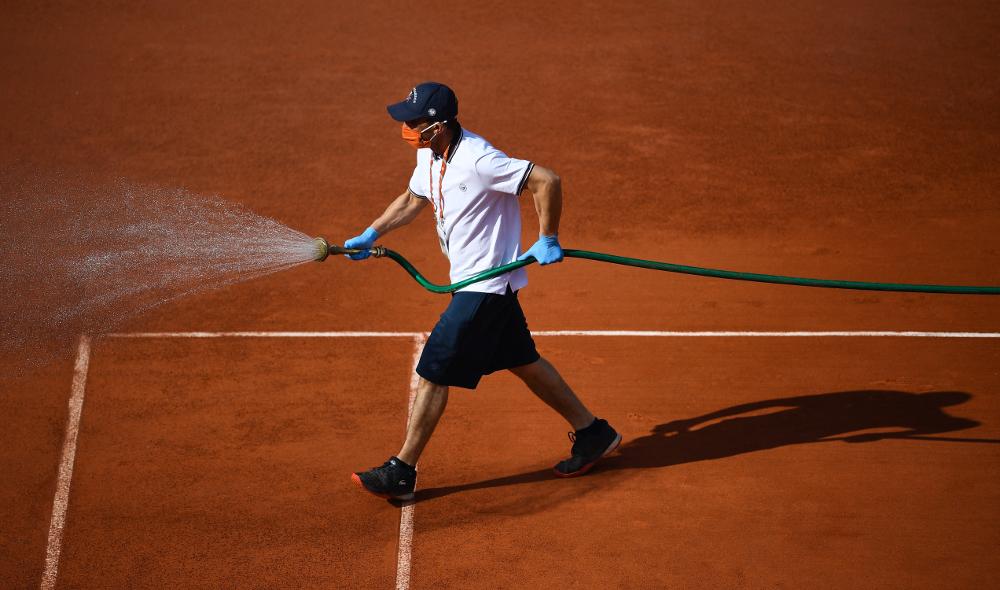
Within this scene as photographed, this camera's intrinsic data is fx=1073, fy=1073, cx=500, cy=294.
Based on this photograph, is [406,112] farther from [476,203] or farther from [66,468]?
[66,468]

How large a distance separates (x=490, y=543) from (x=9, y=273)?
15.7 feet

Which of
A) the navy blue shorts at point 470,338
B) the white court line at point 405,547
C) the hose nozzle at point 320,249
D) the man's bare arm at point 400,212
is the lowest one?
the white court line at point 405,547

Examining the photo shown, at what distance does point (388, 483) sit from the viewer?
6109 mm

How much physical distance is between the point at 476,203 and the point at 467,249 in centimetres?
29

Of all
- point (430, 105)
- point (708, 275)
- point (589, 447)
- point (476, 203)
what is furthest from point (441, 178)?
point (589, 447)

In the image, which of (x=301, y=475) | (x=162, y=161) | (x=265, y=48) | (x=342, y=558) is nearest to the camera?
(x=342, y=558)

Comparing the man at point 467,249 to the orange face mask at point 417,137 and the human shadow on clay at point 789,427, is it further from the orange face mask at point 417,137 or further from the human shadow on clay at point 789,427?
the human shadow on clay at point 789,427

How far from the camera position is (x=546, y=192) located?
5668 millimetres

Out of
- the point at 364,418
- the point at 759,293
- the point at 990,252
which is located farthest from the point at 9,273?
the point at 990,252

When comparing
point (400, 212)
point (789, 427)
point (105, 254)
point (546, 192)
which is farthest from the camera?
point (105, 254)

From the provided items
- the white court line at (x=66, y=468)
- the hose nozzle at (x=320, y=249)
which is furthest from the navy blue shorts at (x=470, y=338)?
the white court line at (x=66, y=468)

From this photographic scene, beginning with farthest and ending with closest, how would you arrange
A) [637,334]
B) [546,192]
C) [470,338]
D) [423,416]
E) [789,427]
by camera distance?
[637,334], [789,427], [423,416], [470,338], [546,192]

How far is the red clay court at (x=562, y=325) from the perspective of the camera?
5934 mm

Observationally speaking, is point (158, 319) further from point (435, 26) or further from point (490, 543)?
point (435, 26)
